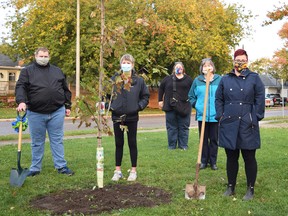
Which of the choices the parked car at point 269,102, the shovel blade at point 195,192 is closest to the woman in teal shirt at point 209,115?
the shovel blade at point 195,192

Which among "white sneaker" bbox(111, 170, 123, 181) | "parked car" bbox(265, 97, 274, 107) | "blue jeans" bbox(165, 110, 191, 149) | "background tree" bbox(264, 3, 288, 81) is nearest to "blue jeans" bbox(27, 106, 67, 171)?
"white sneaker" bbox(111, 170, 123, 181)

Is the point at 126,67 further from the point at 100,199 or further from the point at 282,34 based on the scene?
the point at 282,34

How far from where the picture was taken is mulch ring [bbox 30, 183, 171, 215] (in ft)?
15.9

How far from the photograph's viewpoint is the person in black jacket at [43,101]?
260 inches

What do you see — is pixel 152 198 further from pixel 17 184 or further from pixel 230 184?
pixel 17 184

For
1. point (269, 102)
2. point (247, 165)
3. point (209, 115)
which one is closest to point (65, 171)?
point (209, 115)

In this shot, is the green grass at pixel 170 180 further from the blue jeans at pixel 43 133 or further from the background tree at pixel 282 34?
the background tree at pixel 282 34

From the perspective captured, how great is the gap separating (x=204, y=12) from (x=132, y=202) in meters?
29.2

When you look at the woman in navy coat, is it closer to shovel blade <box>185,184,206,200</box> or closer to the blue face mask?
shovel blade <box>185,184,206,200</box>

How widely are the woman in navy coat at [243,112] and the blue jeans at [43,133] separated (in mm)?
2866

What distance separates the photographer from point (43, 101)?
662 cm

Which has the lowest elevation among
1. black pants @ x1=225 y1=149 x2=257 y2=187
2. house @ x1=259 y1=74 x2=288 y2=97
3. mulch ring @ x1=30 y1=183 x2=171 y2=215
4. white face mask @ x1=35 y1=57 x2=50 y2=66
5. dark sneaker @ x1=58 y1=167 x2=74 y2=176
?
mulch ring @ x1=30 y1=183 x2=171 y2=215

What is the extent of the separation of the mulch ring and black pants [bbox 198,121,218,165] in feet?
6.21

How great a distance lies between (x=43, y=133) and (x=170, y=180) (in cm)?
230
